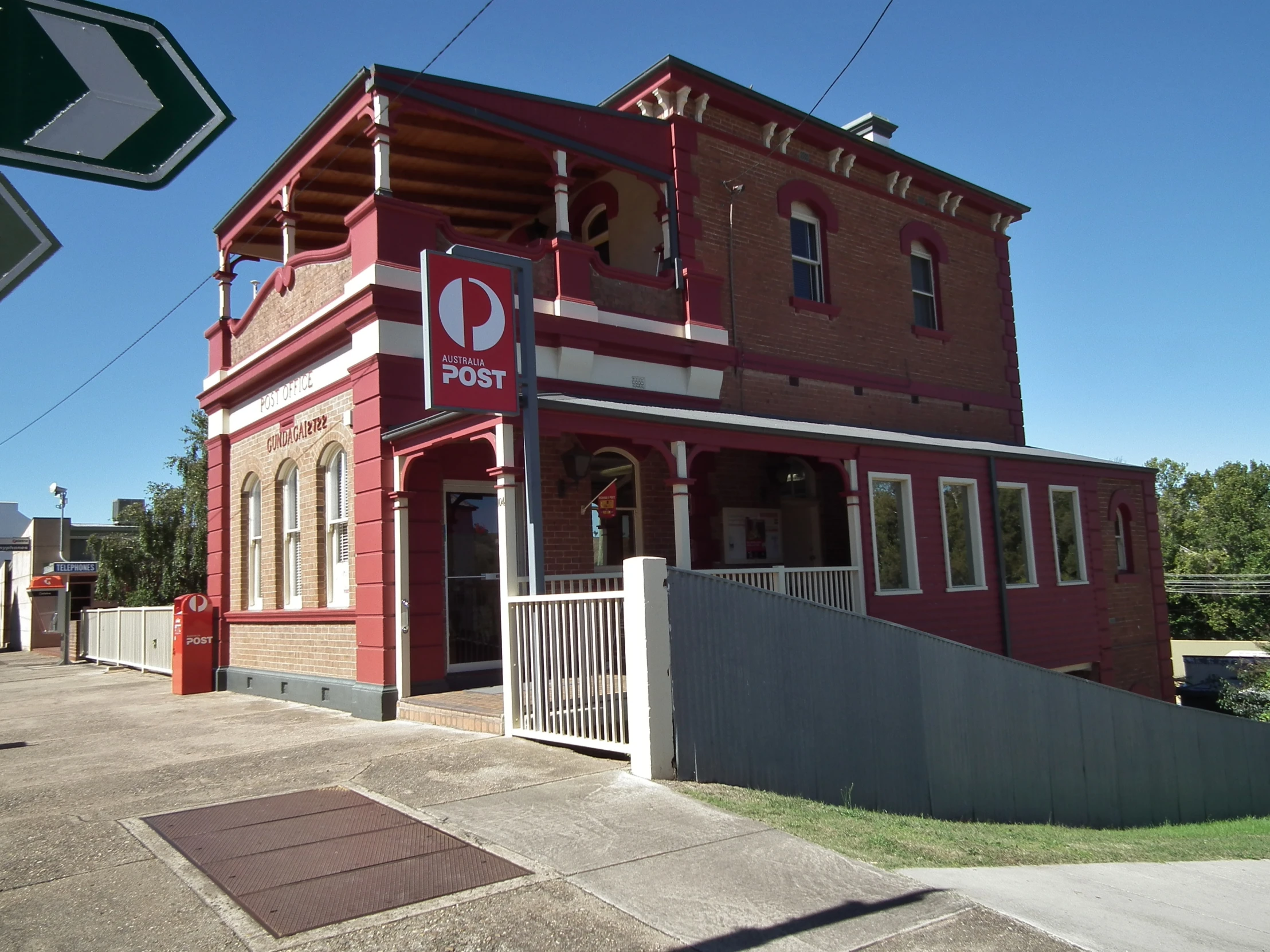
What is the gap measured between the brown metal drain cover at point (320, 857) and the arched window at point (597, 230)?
36.9 feet

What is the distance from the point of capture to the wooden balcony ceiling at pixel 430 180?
13.0 metres

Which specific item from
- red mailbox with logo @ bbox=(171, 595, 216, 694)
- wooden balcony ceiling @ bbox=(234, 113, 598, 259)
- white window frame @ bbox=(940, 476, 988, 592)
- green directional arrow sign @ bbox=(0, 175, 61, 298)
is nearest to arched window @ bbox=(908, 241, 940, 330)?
white window frame @ bbox=(940, 476, 988, 592)

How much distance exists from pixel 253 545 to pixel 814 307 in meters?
9.64

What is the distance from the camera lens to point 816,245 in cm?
1667

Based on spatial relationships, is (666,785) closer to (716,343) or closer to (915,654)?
(915,654)

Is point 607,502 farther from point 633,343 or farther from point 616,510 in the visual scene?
point 633,343

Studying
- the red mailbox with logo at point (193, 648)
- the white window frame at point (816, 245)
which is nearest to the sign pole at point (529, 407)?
the white window frame at point (816, 245)

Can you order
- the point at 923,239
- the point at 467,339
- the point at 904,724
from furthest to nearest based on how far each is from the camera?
1. the point at 923,239
2. the point at 467,339
3. the point at 904,724

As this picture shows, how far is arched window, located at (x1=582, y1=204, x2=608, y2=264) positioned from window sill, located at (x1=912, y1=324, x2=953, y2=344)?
5.81m

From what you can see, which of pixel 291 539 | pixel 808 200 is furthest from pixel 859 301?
pixel 291 539

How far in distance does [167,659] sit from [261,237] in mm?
8270

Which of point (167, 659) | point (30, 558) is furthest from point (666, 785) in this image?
point (30, 558)

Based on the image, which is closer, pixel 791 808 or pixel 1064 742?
pixel 791 808

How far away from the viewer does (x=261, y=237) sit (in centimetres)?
1659
